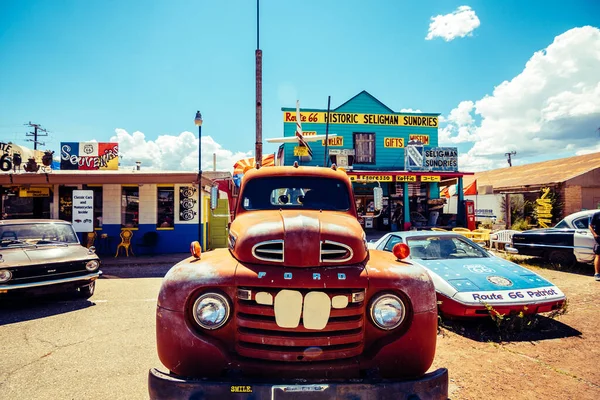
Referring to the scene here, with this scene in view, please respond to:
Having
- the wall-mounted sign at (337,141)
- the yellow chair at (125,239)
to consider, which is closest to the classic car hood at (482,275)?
the yellow chair at (125,239)

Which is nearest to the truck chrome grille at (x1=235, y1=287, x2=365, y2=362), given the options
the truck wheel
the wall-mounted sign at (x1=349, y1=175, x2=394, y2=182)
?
the truck wheel

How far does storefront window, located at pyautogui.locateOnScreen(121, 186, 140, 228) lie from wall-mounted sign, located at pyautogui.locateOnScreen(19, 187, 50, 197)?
336cm

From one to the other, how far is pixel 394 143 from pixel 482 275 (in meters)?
15.2

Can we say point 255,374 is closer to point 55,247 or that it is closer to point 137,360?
point 137,360

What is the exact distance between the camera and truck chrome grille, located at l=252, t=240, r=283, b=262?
8.48ft

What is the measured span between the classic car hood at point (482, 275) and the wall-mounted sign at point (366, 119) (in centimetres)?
1401

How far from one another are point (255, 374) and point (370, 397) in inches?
30.0

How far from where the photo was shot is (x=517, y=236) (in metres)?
10.2

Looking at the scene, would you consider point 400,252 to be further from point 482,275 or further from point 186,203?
point 186,203

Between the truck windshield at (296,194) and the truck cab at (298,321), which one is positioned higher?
the truck windshield at (296,194)

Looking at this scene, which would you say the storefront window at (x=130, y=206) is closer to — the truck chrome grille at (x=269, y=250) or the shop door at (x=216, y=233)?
the shop door at (x=216, y=233)

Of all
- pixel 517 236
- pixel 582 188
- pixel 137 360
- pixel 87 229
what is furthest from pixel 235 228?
pixel 582 188

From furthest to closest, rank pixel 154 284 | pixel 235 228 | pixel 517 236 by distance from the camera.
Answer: pixel 517 236 → pixel 154 284 → pixel 235 228

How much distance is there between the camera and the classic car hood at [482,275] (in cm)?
501
